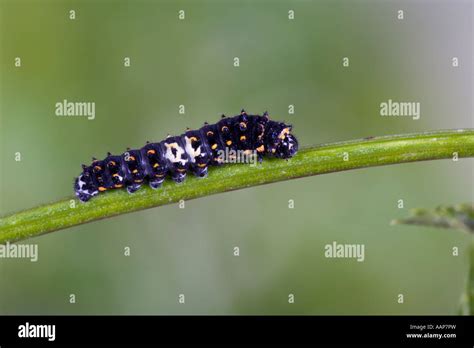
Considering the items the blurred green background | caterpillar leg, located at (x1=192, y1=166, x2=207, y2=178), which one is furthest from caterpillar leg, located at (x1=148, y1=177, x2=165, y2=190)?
the blurred green background

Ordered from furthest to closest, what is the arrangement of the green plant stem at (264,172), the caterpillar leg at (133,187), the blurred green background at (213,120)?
1. the blurred green background at (213,120)
2. the caterpillar leg at (133,187)
3. the green plant stem at (264,172)

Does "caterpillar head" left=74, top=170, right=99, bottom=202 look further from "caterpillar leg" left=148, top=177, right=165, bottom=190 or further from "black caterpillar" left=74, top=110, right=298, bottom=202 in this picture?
"caterpillar leg" left=148, top=177, right=165, bottom=190

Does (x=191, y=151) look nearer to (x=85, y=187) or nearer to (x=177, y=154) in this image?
(x=177, y=154)

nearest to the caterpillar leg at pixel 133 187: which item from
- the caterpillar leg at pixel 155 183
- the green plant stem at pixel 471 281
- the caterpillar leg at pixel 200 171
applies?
the caterpillar leg at pixel 155 183

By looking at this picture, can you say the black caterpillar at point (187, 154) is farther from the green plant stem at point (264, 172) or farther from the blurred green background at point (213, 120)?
the blurred green background at point (213, 120)

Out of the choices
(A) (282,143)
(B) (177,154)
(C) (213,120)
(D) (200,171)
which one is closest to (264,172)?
(D) (200,171)

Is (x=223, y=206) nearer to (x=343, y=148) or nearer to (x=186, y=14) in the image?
(x=186, y=14)
